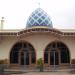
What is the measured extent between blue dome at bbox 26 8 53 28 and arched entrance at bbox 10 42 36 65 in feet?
9.15

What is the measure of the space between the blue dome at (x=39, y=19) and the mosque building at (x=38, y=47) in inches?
53.3

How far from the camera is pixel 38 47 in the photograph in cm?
2967

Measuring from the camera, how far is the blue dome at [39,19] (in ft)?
104

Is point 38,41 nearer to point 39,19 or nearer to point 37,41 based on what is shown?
point 37,41

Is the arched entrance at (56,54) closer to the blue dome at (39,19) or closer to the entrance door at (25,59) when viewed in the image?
the entrance door at (25,59)

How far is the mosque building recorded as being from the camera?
29.6m

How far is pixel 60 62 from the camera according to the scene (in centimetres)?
3014

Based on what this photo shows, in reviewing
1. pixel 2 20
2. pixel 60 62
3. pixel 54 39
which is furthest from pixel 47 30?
pixel 2 20

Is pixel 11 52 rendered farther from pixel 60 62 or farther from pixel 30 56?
pixel 60 62

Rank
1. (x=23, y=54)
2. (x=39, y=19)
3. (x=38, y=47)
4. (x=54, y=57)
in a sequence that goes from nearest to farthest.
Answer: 1. (x=38, y=47)
2. (x=54, y=57)
3. (x=23, y=54)
4. (x=39, y=19)

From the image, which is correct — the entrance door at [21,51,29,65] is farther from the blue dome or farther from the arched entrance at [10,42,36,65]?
the blue dome

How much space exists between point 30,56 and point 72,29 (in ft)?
17.5

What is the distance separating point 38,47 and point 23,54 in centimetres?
187

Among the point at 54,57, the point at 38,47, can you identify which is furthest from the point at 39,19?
the point at 54,57
